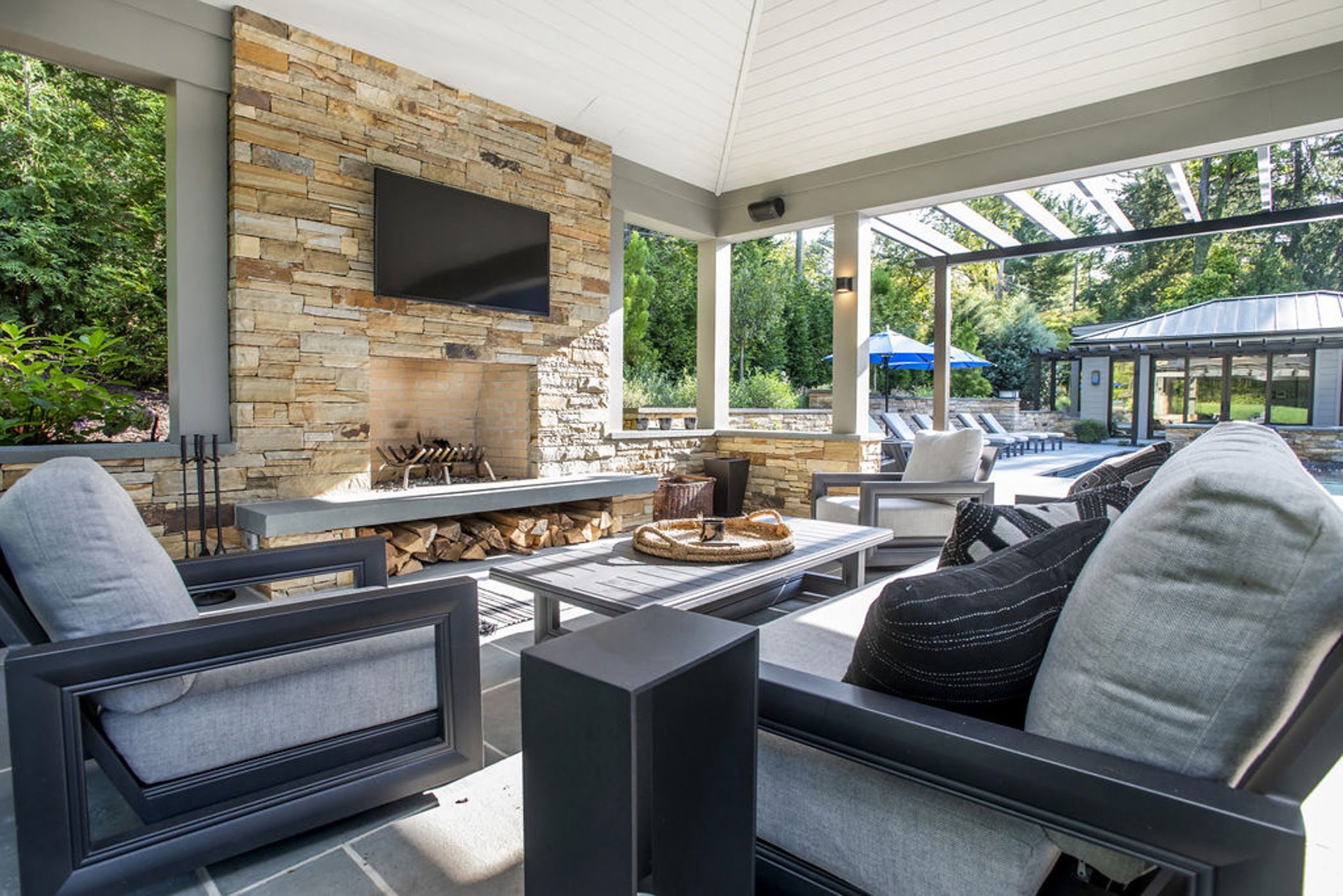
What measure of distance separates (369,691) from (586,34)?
13.4 ft

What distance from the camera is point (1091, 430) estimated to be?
14.5 metres

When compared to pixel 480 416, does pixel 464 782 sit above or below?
below

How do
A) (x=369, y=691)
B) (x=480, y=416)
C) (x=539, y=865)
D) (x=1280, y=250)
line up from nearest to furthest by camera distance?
(x=539, y=865) < (x=369, y=691) < (x=480, y=416) < (x=1280, y=250)

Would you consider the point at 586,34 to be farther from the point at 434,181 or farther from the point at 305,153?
the point at 305,153

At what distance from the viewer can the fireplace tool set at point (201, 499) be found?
343cm

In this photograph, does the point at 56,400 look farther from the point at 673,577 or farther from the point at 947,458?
the point at 947,458

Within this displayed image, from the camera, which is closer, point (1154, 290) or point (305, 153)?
point (305, 153)

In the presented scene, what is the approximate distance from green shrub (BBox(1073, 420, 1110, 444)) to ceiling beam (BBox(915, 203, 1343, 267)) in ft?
31.6

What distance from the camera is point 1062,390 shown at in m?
17.3

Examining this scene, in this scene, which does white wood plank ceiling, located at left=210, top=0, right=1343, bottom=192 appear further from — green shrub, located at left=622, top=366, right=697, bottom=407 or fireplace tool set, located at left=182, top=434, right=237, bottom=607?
green shrub, located at left=622, top=366, right=697, bottom=407

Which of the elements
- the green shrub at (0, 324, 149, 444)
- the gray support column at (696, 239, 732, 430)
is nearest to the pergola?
the gray support column at (696, 239, 732, 430)

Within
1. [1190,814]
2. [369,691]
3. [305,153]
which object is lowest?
[369,691]

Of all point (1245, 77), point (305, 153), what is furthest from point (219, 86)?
point (1245, 77)

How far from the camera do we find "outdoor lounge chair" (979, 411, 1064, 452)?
455 inches
